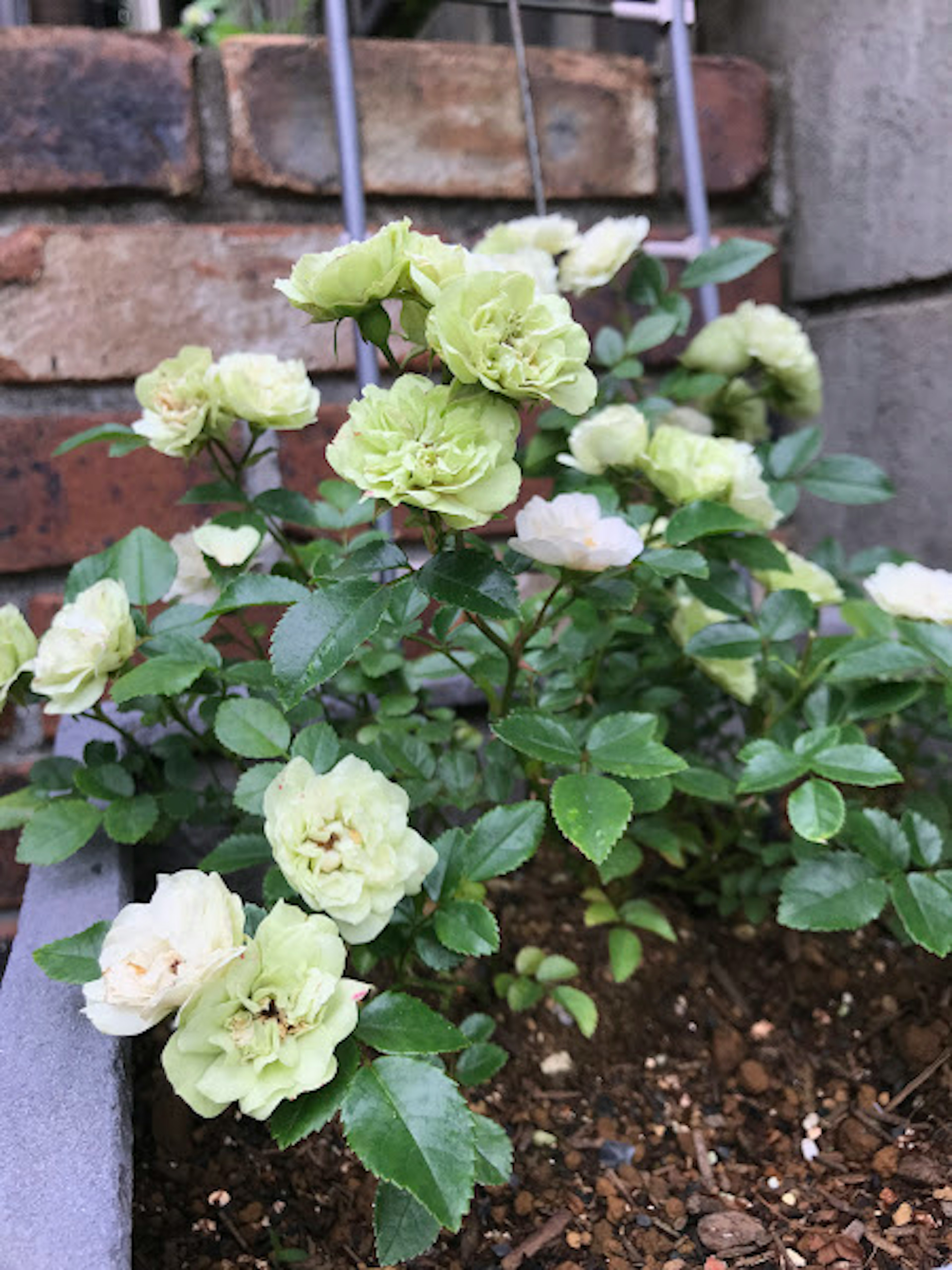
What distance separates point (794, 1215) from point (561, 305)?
0.51m

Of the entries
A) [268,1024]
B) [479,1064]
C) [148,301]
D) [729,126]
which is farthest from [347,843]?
[729,126]

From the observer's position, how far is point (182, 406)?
0.68 m

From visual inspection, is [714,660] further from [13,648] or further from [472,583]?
[13,648]

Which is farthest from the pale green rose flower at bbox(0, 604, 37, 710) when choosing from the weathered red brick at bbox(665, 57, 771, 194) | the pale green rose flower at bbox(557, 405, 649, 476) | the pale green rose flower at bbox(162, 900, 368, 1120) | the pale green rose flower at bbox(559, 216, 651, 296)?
the weathered red brick at bbox(665, 57, 771, 194)

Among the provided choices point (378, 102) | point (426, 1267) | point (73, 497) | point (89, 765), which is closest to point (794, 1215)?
point (426, 1267)

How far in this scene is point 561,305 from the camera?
0.51 metres

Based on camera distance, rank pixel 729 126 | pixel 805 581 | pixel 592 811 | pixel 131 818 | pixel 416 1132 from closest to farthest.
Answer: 1. pixel 416 1132
2. pixel 592 811
3. pixel 131 818
4. pixel 805 581
5. pixel 729 126

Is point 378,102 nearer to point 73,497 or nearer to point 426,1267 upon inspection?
→ point 73,497

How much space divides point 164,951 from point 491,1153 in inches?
7.8

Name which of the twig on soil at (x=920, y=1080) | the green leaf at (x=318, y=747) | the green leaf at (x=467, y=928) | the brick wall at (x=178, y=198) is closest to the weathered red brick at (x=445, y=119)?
the brick wall at (x=178, y=198)

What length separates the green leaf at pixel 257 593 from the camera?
0.58 metres

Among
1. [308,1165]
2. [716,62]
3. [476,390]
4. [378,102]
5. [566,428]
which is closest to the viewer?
[476,390]

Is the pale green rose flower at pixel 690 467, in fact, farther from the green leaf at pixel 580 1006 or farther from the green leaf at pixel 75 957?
the green leaf at pixel 75 957

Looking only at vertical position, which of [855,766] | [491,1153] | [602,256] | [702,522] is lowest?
[491,1153]
